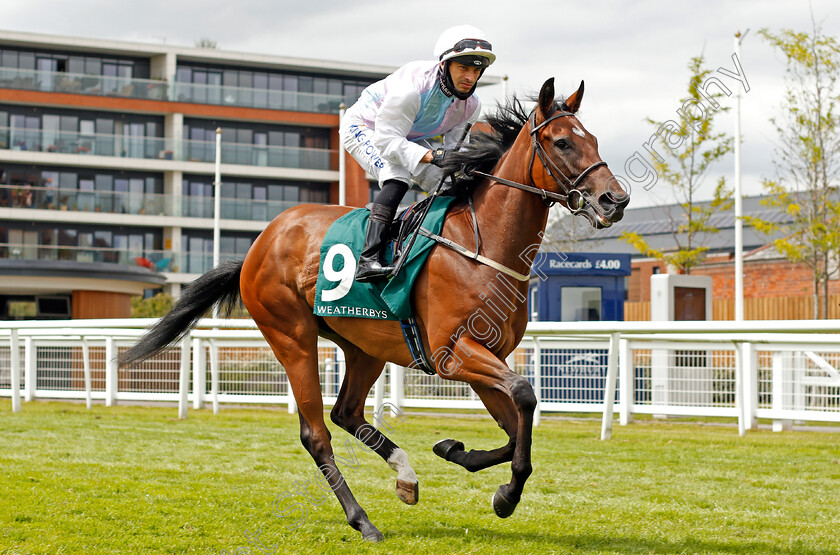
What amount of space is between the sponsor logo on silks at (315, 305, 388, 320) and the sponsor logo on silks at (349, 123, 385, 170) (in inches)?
30.2

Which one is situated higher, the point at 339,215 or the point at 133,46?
the point at 133,46

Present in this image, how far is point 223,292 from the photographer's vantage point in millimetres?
5832

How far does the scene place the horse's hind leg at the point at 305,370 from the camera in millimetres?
4848

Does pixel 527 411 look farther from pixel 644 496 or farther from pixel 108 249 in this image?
pixel 108 249

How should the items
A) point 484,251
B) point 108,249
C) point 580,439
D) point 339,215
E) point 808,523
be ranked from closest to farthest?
point 484,251 < point 808,523 < point 339,215 < point 580,439 < point 108,249

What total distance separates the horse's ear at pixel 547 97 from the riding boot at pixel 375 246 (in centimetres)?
94

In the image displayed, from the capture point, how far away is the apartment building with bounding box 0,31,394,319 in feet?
117

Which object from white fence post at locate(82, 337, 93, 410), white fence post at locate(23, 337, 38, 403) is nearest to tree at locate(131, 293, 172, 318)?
white fence post at locate(23, 337, 38, 403)

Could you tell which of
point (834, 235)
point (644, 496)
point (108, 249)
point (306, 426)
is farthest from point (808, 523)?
point (108, 249)

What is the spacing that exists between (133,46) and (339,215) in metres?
36.4

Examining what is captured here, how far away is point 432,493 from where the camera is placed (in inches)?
220

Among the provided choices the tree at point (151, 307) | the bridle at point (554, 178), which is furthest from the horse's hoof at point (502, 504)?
the tree at point (151, 307)

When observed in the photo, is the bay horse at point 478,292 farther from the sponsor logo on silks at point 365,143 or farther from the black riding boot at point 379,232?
the sponsor logo on silks at point 365,143

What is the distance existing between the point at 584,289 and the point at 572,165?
417 inches
